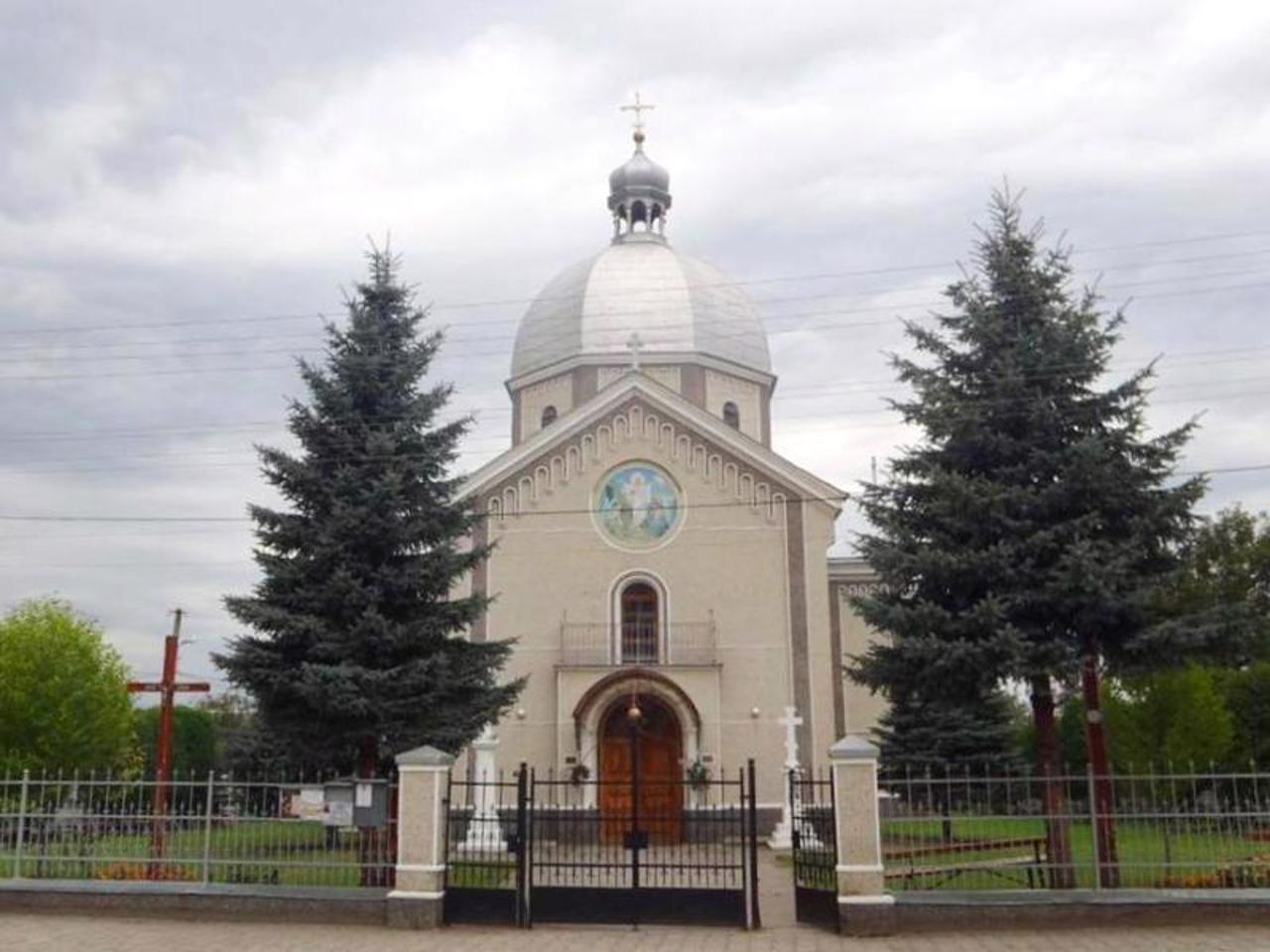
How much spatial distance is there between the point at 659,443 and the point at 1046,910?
15374mm

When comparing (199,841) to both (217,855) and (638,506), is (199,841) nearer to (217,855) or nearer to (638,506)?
(217,855)

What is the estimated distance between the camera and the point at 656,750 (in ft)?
83.2

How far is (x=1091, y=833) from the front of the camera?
1334cm

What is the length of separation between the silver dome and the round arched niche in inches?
341

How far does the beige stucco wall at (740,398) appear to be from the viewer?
99.7 feet

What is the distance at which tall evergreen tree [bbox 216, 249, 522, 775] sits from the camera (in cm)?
1662

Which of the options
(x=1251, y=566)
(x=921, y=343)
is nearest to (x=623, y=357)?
(x=921, y=343)

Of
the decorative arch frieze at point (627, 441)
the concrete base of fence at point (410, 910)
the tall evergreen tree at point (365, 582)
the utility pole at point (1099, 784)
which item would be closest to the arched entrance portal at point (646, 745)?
the decorative arch frieze at point (627, 441)

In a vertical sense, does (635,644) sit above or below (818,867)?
above

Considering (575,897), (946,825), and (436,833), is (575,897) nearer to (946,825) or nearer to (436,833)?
(436,833)

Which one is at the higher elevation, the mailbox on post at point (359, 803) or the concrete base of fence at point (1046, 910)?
the mailbox on post at point (359, 803)

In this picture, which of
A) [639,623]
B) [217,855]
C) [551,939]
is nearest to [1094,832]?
[551,939]

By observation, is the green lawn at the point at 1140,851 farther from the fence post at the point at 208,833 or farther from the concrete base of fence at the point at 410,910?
the fence post at the point at 208,833

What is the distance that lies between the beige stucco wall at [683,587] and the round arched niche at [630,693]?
0.96ft
